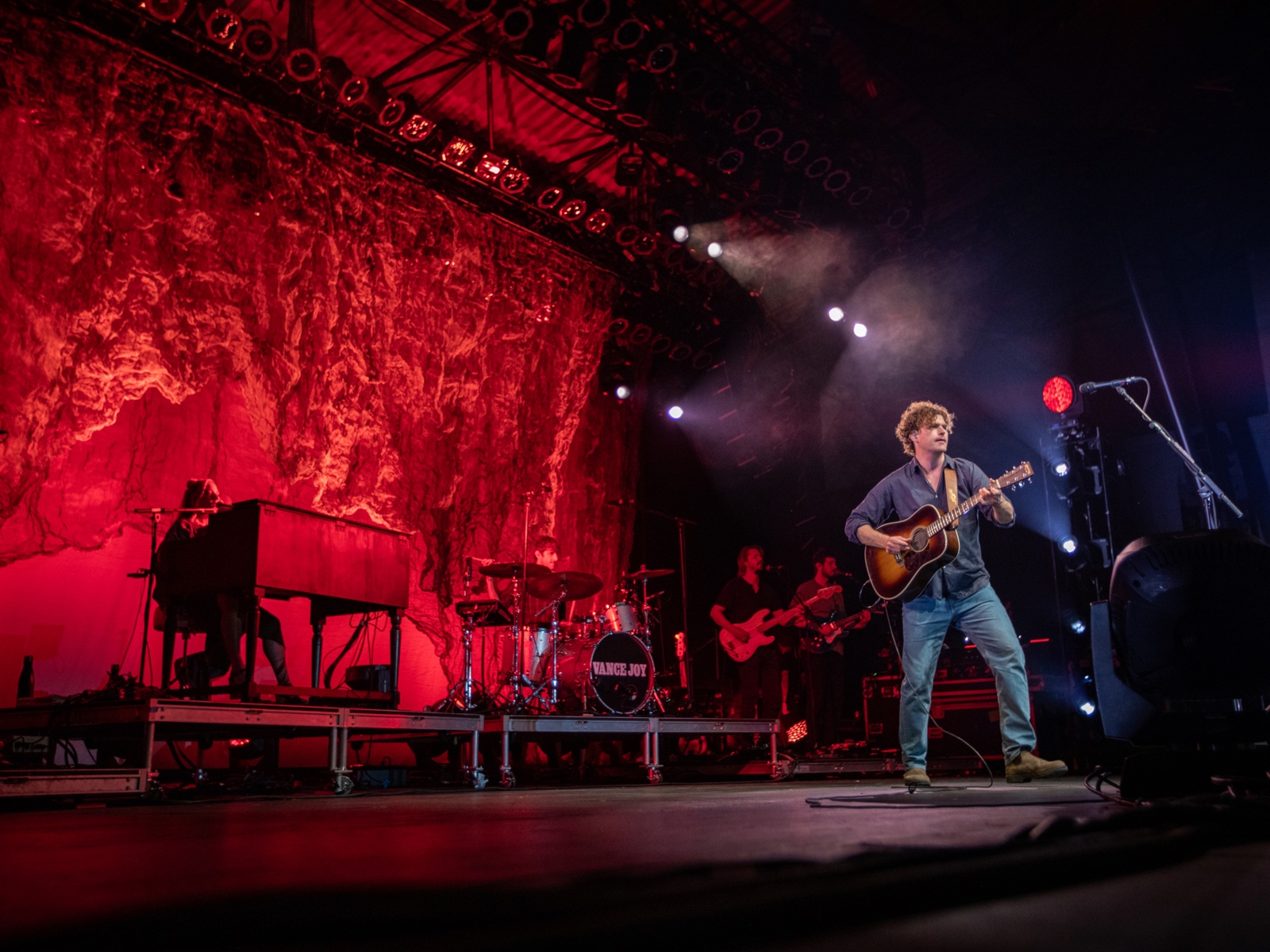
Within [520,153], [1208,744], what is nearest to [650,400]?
[520,153]

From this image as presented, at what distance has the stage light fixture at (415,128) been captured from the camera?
7953 millimetres

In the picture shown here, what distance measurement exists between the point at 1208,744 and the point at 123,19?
7.92 m

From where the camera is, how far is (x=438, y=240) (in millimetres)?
9508

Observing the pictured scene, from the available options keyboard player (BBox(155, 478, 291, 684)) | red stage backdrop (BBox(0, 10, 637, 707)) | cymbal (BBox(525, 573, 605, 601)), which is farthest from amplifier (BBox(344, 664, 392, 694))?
red stage backdrop (BBox(0, 10, 637, 707))

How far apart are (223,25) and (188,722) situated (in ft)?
16.2

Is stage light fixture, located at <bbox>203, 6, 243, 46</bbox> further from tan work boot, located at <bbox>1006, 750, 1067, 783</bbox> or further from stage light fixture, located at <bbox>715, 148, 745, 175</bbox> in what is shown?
tan work boot, located at <bbox>1006, 750, 1067, 783</bbox>

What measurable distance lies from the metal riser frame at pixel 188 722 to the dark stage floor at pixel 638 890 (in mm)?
2958

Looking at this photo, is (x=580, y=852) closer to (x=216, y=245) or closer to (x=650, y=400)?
(x=216, y=245)

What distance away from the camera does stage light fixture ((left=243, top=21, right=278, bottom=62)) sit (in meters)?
6.86

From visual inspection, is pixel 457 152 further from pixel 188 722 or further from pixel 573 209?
pixel 188 722

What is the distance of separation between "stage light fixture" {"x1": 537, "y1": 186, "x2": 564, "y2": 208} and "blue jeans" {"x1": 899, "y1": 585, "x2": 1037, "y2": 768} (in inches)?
228

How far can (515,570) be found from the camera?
7.74m

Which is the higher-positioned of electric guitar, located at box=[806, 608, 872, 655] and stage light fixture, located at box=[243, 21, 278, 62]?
stage light fixture, located at box=[243, 21, 278, 62]

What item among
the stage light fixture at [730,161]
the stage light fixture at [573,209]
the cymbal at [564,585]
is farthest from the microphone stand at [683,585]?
the stage light fixture at [730,161]
